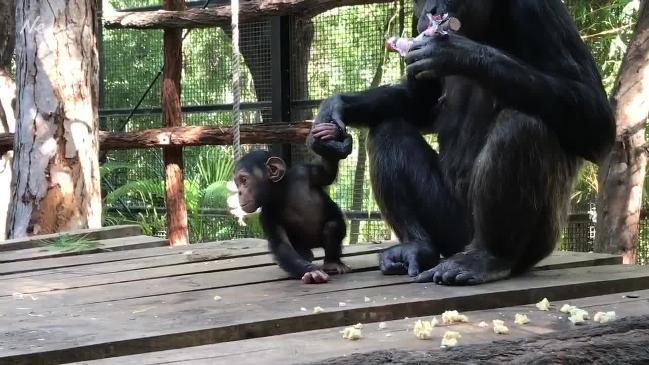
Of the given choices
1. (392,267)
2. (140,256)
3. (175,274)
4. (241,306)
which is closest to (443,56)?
(392,267)

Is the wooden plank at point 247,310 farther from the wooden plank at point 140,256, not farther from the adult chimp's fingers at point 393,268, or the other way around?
the wooden plank at point 140,256

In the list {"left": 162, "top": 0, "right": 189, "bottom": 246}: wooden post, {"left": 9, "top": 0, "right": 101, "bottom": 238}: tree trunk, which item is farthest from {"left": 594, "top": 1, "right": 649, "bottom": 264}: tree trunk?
{"left": 162, "top": 0, "right": 189, "bottom": 246}: wooden post

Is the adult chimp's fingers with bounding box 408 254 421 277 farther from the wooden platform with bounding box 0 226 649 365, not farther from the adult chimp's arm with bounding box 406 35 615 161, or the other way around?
the adult chimp's arm with bounding box 406 35 615 161

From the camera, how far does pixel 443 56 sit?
2.69 metres

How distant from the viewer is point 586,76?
288cm

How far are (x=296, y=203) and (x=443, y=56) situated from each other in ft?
2.35

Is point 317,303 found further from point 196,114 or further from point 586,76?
point 196,114

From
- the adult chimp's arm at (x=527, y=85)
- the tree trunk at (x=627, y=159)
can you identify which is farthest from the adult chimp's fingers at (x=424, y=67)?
the tree trunk at (x=627, y=159)

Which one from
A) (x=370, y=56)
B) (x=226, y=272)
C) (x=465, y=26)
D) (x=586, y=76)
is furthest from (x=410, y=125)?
(x=370, y=56)

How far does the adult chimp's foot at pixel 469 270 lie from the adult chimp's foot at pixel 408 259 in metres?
0.14

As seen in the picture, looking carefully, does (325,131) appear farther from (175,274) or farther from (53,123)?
(53,123)

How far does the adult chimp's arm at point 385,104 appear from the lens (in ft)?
10.6

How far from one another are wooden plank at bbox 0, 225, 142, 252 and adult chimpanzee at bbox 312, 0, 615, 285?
64.9 inches

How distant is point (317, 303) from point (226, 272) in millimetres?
814
